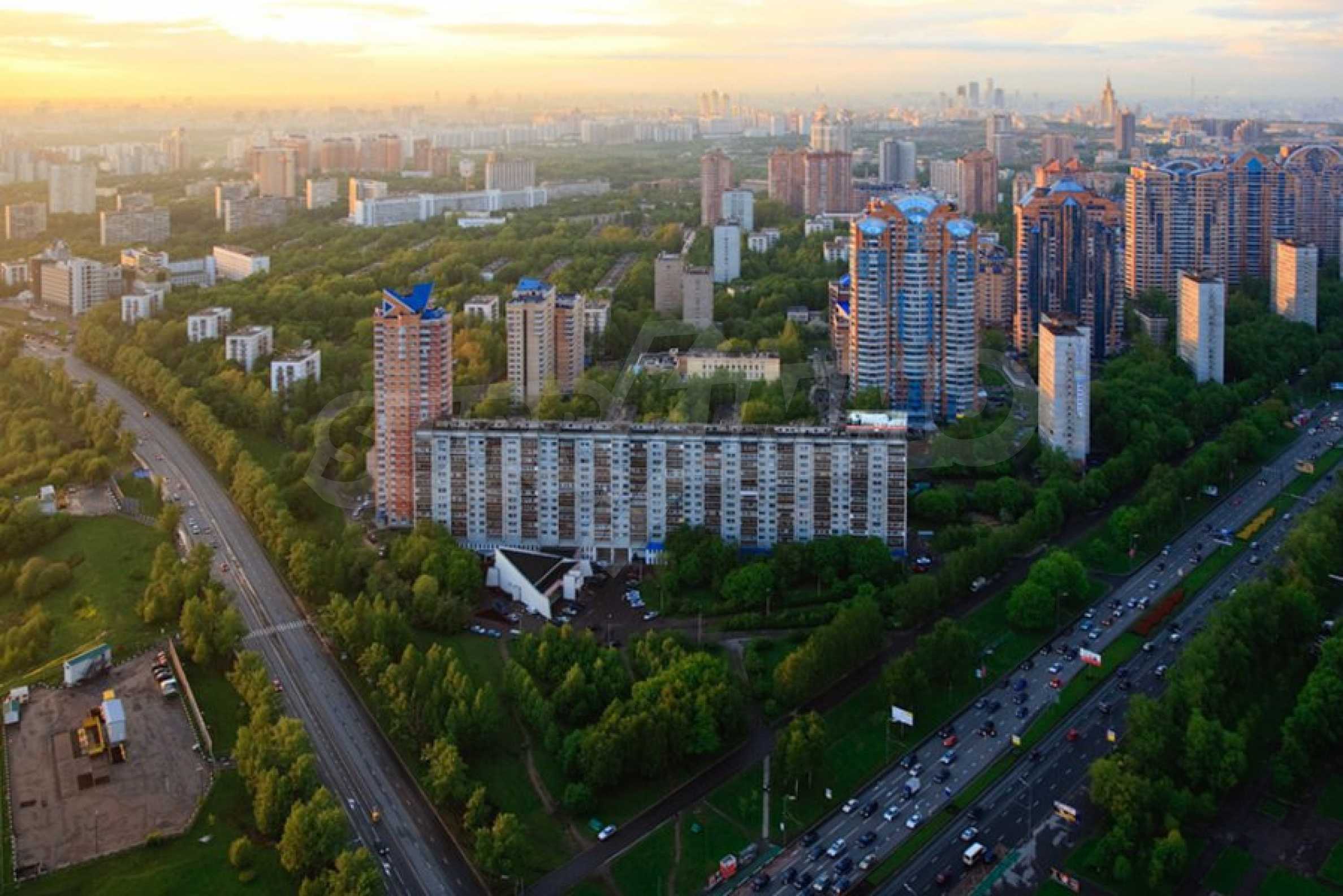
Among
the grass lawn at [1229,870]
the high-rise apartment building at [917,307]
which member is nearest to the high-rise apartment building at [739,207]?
the high-rise apartment building at [917,307]

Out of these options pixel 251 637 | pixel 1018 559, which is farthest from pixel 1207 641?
pixel 251 637

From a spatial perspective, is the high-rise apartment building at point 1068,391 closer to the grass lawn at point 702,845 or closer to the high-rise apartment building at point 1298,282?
the grass lawn at point 702,845

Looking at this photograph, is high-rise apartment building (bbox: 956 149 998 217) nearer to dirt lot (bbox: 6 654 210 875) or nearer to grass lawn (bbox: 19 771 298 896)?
dirt lot (bbox: 6 654 210 875)

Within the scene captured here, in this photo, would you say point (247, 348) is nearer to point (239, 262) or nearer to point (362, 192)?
point (239, 262)

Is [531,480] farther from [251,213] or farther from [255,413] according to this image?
[251,213]

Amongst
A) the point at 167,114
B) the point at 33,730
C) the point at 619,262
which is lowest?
the point at 33,730
